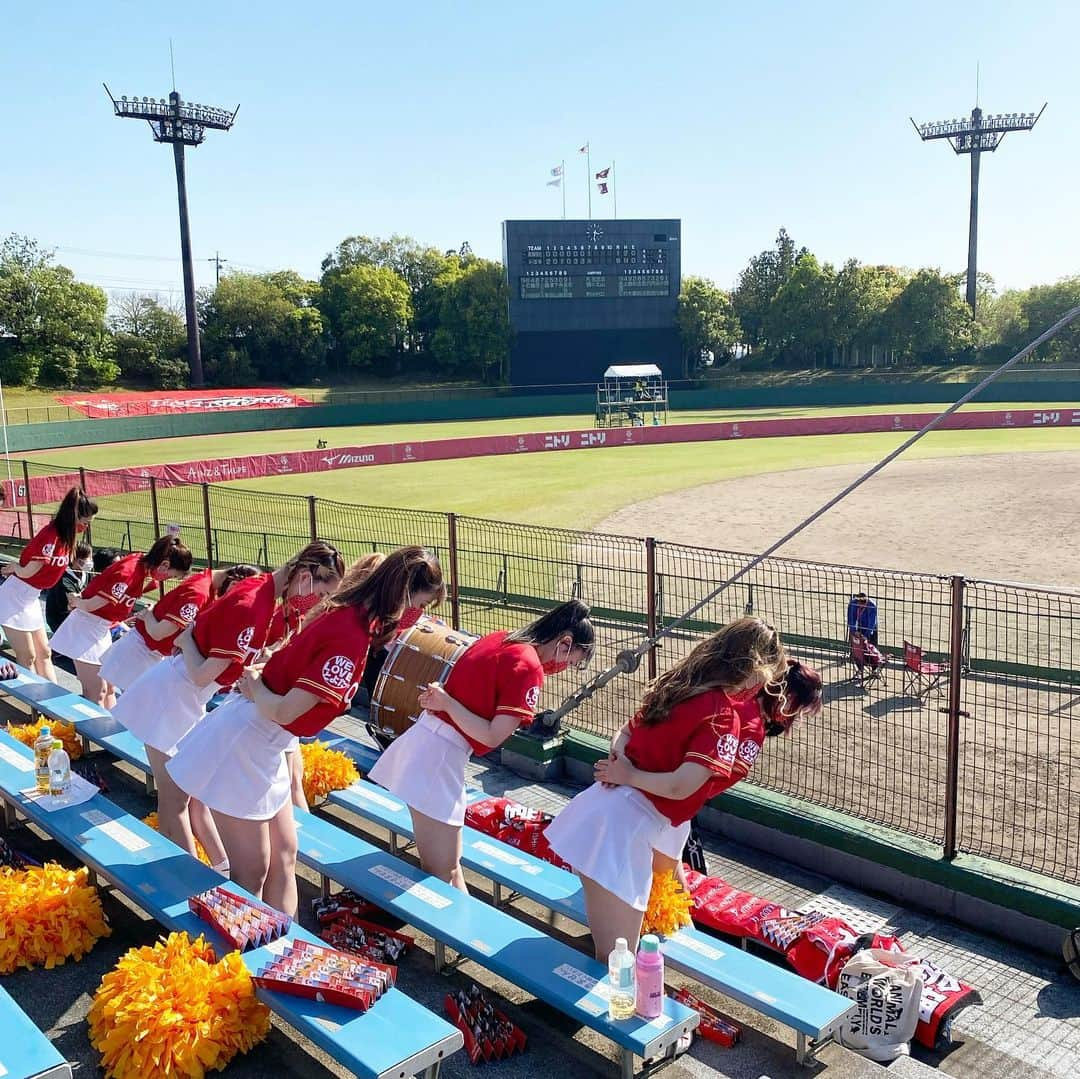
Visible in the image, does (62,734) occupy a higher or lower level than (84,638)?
lower

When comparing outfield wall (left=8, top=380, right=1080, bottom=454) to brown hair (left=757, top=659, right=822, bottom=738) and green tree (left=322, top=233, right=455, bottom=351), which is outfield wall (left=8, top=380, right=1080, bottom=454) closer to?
green tree (left=322, top=233, right=455, bottom=351)

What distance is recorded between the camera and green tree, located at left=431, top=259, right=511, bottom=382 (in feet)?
266

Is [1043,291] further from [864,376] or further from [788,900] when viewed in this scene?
[788,900]

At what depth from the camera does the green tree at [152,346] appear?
7112 centimetres

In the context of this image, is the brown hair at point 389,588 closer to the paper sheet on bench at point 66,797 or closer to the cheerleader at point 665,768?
the cheerleader at point 665,768

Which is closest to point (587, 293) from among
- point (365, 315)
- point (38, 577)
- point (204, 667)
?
point (365, 315)

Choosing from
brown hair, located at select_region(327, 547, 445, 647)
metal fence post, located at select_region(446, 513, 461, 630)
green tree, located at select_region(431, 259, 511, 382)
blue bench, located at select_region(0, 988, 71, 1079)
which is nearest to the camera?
blue bench, located at select_region(0, 988, 71, 1079)

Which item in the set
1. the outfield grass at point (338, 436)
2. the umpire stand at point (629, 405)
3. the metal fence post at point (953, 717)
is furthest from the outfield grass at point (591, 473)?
the metal fence post at point (953, 717)

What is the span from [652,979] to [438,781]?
1.36m

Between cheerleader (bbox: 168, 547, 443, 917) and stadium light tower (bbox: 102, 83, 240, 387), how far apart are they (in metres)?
68.2

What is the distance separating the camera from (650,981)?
3.56 m

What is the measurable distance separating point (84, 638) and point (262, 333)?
245ft

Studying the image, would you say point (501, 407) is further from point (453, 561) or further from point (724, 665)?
point (724, 665)

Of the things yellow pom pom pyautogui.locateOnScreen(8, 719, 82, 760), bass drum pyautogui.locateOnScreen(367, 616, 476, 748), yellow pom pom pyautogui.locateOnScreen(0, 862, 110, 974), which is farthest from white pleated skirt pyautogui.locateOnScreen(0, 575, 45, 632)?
yellow pom pom pyautogui.locateOnScreen(0, 862, 110, 974)
